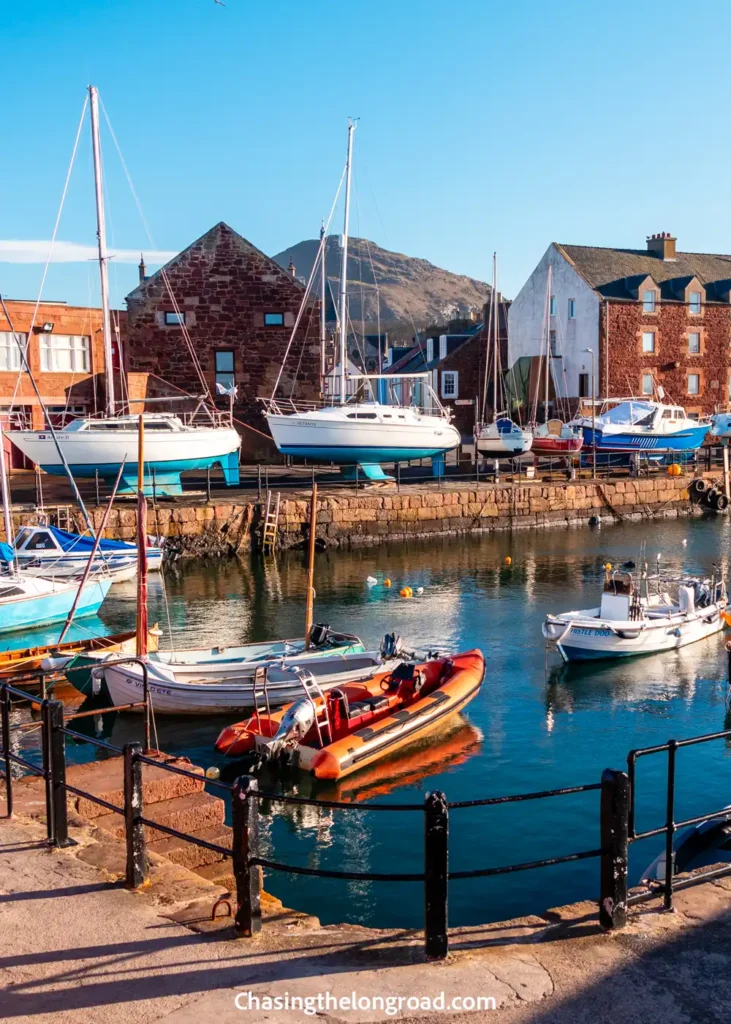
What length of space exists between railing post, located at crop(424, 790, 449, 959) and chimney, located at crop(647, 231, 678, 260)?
5456 cm

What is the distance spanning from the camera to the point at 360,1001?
5000 mm

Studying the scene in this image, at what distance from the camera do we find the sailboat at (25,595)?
70.1 ft

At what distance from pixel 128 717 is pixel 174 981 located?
489 inches

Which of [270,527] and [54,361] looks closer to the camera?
[270,527]

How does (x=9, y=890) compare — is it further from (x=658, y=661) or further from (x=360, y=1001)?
(x=658, y=661)

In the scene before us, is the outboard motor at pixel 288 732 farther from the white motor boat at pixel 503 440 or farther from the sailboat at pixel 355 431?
the white motor boat at pixel 503 440

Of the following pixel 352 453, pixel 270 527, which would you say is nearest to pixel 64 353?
pixel 352 453

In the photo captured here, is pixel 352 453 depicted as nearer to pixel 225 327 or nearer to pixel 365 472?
pixel 365 472

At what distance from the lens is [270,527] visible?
3403 centimetres

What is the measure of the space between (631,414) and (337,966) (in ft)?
141

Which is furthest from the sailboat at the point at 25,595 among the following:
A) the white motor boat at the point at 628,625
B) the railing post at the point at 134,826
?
the railing post at the point at 134,826

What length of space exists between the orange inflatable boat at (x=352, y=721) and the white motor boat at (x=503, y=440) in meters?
27.3

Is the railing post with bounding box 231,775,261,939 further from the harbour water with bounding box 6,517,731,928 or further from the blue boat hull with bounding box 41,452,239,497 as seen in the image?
the blue boat hull with bounding box 41,452,239,497

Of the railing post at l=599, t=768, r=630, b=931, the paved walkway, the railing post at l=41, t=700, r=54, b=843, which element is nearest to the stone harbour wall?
the railing post at l=41, t=700, r=54, b=843
